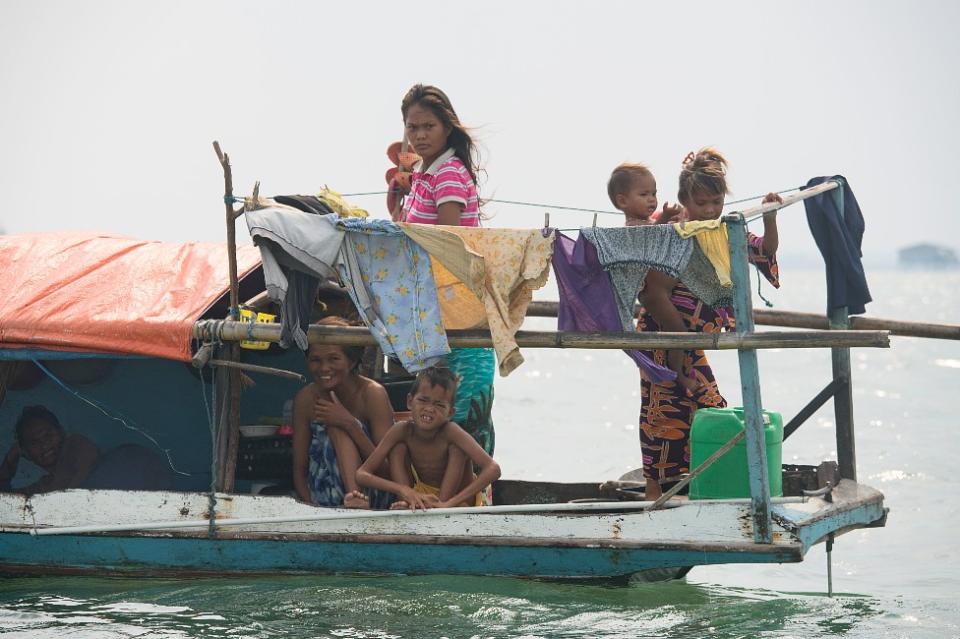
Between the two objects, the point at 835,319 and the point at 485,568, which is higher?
the point at 835,319

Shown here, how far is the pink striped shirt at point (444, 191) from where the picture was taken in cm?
611

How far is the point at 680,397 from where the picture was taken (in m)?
6.32

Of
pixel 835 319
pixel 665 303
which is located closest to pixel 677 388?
pixel 665 303

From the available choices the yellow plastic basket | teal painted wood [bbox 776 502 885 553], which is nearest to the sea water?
teal painted wood [bbox 776 502 885 553]

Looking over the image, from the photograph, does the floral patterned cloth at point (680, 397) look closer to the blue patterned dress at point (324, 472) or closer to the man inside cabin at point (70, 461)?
the blue patterned dress at point (324, 472)

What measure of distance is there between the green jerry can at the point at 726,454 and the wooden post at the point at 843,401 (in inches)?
41.8

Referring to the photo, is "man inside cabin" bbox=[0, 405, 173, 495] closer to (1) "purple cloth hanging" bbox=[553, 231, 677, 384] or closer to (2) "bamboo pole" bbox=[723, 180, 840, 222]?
(1) "purple cloth hanging" bbox=[553, 231, 677, 384]

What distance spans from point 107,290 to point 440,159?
1.81 m

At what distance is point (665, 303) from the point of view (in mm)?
6012

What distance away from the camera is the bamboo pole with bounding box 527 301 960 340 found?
21.1ft

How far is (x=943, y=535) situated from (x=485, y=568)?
6596mm

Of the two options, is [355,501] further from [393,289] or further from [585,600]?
[585,600]

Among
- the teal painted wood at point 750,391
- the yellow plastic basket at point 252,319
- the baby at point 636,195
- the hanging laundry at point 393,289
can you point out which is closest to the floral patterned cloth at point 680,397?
the baby at point 636,195

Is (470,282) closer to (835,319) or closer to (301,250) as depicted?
(301,250)
